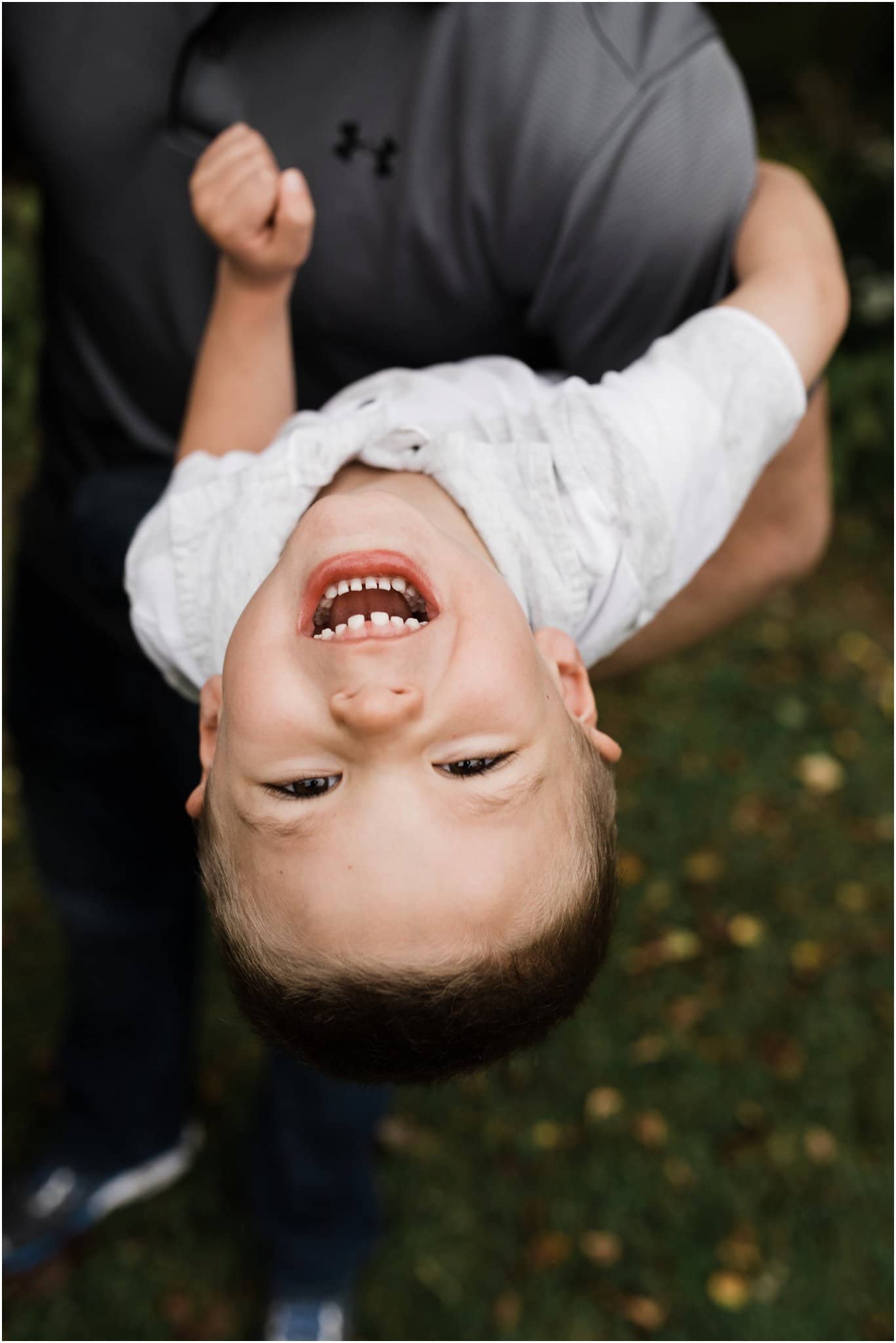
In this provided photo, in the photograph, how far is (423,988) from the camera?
1561 millimetres

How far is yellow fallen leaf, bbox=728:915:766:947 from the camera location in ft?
13.4

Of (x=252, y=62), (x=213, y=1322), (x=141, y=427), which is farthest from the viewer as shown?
(x=213, y=1322)

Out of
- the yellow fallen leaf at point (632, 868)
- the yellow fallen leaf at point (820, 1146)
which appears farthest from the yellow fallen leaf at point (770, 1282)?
the yellow fallen leaf at point (632, 868)

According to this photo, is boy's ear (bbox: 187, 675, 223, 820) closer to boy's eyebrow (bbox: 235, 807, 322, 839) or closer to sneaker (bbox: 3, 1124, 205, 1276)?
boy's eyebrow (bbox: 235, 807, 322, 839)

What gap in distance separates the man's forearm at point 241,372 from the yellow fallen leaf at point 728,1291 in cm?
267

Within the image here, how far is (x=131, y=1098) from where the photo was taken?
3.25m

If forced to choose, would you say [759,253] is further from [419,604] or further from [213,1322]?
[213,1322]

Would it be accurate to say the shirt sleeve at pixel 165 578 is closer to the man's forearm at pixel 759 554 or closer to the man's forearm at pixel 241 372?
the man's forearm at pixel 241 372

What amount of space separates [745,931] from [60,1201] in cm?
232

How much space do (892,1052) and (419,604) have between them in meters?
2.87

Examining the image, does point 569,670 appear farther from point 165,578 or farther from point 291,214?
point 291,214

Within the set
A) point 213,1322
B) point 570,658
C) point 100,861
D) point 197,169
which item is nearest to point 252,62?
point 197,169

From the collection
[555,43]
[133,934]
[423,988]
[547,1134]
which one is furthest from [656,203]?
[547,1134]

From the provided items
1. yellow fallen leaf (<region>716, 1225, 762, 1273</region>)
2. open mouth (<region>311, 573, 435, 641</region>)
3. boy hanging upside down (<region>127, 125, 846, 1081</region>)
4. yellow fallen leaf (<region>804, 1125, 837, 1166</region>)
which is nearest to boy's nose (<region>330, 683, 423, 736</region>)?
boy hanging upside down (<region>127, 125, 846, 1081</region>)
